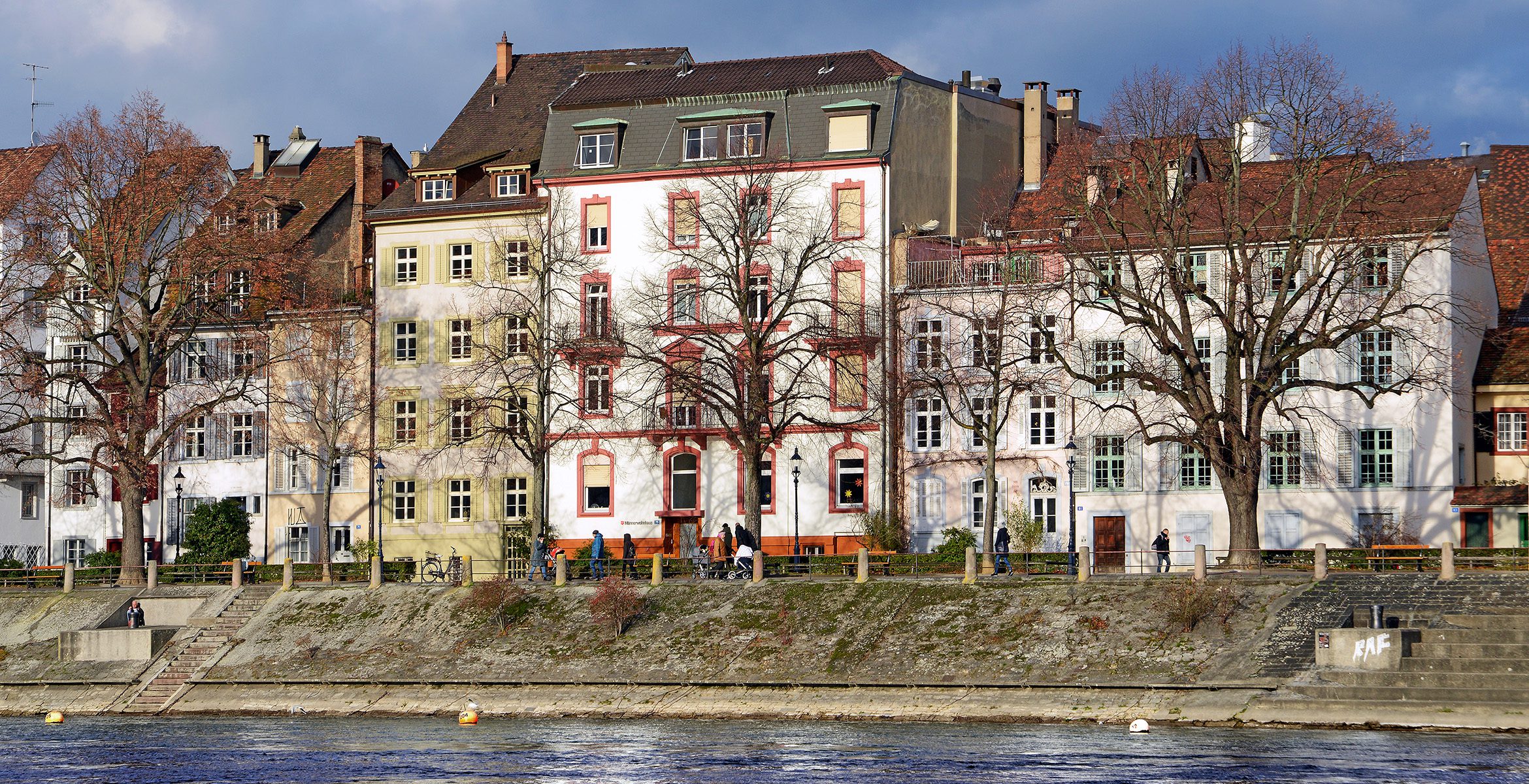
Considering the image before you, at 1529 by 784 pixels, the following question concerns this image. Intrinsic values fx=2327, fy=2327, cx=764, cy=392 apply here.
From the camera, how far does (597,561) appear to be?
221 feet

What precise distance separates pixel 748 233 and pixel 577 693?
20.2 metres

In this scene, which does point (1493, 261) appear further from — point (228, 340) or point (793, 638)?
point (228, 340)

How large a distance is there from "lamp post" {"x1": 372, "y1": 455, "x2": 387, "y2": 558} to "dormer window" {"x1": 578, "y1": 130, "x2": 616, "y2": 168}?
41.2ft

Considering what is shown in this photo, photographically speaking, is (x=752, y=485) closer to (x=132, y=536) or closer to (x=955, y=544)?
(x=955, y=544)

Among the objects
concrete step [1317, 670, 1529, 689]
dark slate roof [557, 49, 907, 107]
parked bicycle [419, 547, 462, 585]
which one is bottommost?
concrete step [1317, 670, 1529, 689]

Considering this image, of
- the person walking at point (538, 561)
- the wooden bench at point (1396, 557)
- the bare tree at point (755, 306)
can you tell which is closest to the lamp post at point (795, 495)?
the bare tree at point (755, 306)

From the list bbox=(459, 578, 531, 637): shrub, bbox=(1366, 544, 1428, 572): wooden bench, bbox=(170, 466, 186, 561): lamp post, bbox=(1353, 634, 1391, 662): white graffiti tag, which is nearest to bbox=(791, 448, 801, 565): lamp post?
bbox=(459, 578, 531, 637): shrub

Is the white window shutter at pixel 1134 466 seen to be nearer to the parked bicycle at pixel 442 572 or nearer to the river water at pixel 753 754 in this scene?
the parked bicycle at pixel 442 572

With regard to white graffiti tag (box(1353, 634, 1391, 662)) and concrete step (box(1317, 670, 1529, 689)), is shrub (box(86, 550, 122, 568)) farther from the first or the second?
concrete step (box(1317, 670, 1529, 689))

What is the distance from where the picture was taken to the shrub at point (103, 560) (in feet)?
253

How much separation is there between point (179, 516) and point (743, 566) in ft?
76.2

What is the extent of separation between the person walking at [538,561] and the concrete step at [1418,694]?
81.9 feet

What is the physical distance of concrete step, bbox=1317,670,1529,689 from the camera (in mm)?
49719

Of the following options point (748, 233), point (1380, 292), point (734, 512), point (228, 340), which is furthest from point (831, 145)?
point (228, 340)
